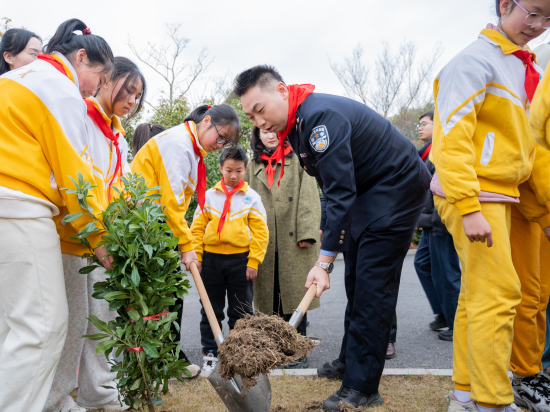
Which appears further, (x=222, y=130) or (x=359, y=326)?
(x=222, y=130)

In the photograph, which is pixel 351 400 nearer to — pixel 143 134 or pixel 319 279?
pixel 319 279

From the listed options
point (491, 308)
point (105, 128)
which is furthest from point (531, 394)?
point (105, 128)

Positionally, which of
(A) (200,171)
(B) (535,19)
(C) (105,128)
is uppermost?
(B) (535,19)

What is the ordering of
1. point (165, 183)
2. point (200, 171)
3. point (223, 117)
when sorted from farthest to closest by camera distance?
point (200, 171), point (223, 117), point (165, 183)

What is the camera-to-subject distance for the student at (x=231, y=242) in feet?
14.0

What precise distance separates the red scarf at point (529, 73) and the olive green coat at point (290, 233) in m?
2.30

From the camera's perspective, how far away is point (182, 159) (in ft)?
11.3

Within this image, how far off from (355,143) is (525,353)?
1.67 m

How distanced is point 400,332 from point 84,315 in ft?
11.7

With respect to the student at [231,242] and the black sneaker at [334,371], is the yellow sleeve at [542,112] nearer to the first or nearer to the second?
the black sneaker at [334,371]

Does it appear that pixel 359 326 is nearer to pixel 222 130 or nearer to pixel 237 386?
pixel 237 386

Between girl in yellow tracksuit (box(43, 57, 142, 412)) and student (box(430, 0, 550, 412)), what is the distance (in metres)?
1.97

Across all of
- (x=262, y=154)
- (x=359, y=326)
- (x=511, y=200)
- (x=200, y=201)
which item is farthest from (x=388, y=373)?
(x=262, y=154)

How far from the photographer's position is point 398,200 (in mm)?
2920
